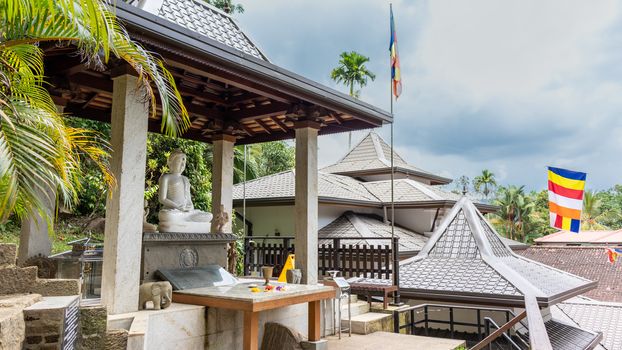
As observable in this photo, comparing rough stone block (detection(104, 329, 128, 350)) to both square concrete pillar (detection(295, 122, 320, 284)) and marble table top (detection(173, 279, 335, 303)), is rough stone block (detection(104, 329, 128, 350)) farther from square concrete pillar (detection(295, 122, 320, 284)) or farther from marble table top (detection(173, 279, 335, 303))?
square concrete pillar (detection(295, 122, 320, 284))

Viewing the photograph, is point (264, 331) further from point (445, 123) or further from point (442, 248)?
point (445, 123)

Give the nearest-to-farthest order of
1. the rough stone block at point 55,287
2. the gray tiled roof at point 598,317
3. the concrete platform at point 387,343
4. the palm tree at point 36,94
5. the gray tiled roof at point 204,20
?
the palm tree at point 36,94
the rough stone block at point 55,287
the concrete platform at point 387,343
the gray tiled roof at point 204,20
the gray tiled roof at point 598,317

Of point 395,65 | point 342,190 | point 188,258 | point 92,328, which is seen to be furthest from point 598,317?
point 92,328

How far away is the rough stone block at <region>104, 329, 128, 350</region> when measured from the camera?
3.74 metres

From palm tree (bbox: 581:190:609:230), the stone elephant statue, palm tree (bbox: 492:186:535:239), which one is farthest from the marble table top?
palm tree (bbox: 581:190:609:230)

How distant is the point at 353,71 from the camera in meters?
34.8

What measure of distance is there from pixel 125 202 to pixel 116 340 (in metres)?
1.50

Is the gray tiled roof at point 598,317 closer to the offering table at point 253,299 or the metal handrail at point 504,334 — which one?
the metal handrail at point 504,334

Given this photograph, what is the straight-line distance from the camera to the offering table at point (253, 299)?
4566 millimetres

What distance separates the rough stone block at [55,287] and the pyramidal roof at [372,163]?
51.7ft

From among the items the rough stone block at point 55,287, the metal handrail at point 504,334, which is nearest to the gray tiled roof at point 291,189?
the metal handrail at point 504,334

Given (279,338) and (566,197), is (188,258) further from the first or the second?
(566,197)

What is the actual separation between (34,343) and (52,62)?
3.76m

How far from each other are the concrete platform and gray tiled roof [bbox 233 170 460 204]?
24.7ft
